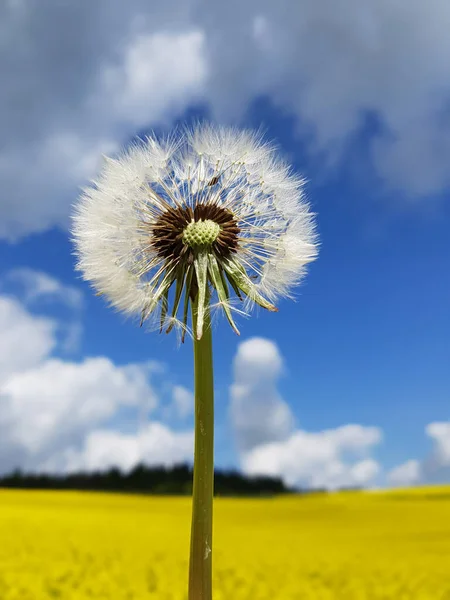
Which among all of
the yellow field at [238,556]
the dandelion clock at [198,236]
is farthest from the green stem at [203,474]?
the yellow field at [238,556]

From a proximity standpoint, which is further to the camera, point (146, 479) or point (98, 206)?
point (146, 479)

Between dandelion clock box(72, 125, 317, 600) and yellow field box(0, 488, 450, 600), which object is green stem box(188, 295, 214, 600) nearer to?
dandelion clock box(72, 125, 317, 600)

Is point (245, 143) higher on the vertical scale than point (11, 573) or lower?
higher

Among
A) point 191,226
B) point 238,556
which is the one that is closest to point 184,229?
point 191,226

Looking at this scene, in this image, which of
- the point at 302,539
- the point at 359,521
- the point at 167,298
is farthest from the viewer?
the point at 359,521

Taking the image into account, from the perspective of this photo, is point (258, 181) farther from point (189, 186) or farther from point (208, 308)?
point (208, 308)

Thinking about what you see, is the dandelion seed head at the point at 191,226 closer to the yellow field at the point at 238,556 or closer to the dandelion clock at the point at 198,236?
the dandelion clock at the point at 198,236

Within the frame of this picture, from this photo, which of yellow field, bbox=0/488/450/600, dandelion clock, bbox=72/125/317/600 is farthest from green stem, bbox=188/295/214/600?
yellow field, bbox=0/488/450/600

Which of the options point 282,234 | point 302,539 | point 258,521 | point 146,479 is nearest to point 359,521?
point 258,521
